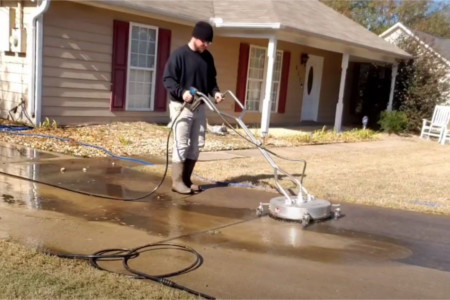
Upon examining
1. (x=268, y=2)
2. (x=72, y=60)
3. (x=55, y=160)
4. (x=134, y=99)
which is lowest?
(x=55, y=160)

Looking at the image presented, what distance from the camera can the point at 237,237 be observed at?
4664mm

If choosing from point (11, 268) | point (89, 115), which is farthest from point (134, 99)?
point (11, 268)

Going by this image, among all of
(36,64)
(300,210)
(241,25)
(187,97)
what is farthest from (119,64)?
(300,210)

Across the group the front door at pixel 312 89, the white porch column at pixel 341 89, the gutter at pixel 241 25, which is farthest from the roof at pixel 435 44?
the gutter at pixel 241 25

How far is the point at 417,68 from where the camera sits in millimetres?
17484

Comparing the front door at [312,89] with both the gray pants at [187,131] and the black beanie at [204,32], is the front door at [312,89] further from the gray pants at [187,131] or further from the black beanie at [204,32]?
the black beanie at [204,32]

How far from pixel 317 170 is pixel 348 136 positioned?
6458 millimetres

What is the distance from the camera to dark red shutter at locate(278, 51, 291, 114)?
16438 millimetres

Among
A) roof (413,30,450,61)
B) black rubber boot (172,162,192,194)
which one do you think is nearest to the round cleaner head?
black rubber boot (172,162,192,194)

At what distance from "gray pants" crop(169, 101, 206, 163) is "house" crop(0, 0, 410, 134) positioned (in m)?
5.29

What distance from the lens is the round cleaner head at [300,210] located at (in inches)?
203

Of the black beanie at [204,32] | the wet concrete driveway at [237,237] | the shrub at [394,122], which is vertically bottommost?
the wet concrete driveway at [237,237]

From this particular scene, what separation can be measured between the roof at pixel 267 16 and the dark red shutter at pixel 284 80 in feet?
5.18

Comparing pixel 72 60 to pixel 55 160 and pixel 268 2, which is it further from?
pixel 268 2
